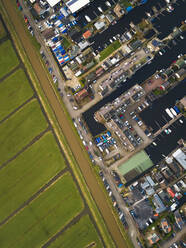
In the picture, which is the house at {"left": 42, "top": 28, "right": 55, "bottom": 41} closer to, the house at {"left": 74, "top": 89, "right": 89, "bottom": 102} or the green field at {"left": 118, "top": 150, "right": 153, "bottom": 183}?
the house at {"left": 74, "top": 89, "right": 89, "bottom": 102}

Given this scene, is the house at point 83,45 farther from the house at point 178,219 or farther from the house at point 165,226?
the house at point 165,226

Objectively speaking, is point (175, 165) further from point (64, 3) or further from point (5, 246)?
point (64, 3)

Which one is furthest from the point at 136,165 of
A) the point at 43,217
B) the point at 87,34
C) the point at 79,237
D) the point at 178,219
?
the point at 87,34

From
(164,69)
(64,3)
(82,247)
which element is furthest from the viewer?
(64,3)

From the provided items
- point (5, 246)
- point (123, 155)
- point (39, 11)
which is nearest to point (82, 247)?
point (5, 246)

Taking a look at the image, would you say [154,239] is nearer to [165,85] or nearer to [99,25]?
[165,85]

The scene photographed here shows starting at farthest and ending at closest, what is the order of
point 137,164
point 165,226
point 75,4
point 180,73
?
1. point 75,4
2. point 180,73
3. point 137,164
4. point 165,226

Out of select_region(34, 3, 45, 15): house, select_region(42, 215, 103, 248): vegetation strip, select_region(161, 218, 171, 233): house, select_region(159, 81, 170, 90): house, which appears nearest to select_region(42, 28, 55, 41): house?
select_region(34, 3, 45, 15): house
